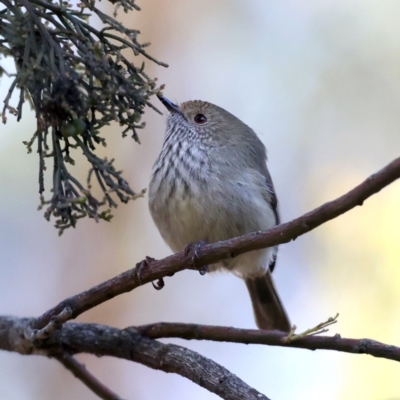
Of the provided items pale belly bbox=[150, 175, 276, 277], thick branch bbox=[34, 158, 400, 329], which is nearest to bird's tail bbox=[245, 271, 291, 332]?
pale belly bbox=[150, 175, 276, 277]

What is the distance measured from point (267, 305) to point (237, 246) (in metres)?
1.79

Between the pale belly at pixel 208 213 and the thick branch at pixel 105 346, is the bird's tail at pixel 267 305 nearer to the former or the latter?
the pale belly at pixel 208 213

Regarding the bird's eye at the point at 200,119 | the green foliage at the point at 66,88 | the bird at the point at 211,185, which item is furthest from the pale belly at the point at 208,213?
the green foliage at the point at 66,88

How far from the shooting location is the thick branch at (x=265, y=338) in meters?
1.49

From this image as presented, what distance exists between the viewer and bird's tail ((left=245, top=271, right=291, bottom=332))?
3.11m

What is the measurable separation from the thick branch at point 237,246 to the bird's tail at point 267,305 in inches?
60.6

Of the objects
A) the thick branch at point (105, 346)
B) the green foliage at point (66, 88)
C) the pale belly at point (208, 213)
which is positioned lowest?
the thick branch at point (105, 346)

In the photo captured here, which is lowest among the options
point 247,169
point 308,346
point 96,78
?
point 308,346

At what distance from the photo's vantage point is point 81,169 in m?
3.48

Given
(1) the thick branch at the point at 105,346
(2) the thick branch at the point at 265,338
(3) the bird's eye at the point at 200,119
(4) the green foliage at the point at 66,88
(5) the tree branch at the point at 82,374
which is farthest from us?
(3) the bird's eye at the point at 200,119

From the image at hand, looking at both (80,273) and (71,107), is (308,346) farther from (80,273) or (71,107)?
(80,273)

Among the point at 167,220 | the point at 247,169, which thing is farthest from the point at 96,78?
the point at 247,169

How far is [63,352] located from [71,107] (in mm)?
904

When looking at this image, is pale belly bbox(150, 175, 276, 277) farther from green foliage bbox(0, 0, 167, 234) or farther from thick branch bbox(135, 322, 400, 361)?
green foliage bbox(0, 0, 167, 234)
